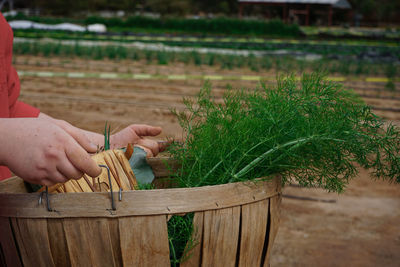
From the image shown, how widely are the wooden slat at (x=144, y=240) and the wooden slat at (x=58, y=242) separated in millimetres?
167

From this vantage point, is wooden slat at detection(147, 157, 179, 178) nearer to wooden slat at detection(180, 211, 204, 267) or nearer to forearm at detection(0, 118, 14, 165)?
wooden slat at detection(180, 211, 204, 267)

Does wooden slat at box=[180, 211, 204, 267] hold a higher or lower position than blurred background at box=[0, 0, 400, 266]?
higher

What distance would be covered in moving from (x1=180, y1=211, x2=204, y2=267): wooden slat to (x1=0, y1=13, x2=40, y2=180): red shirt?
2.46 feet

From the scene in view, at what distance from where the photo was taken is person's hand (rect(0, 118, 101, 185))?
1174mm

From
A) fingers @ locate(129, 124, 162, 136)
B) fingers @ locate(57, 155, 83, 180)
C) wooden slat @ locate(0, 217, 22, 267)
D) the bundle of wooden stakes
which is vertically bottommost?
wooden slat @ locate(0, 217, 22, 267)

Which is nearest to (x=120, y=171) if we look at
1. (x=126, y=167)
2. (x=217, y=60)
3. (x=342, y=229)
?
(x=126, y=167)

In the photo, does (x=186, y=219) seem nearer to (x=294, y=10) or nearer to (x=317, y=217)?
(x=317, y=217)

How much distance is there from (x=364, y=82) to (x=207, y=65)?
155 inches

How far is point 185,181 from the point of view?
1493 mm

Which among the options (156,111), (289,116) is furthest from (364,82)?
(289,116)

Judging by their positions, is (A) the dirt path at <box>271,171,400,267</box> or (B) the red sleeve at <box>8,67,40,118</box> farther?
(A) the dirt path at <box>271,171,400,267</box>

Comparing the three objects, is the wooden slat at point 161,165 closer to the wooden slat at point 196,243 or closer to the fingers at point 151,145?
the fingers at point 151,145

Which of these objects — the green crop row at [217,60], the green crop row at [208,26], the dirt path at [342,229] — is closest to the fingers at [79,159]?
the dirt path at [342,229]

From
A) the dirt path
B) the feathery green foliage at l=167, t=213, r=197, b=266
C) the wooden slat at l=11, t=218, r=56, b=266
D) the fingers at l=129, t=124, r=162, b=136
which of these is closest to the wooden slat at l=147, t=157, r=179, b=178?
the fingers at l=129, t=124, r=162, b=136
